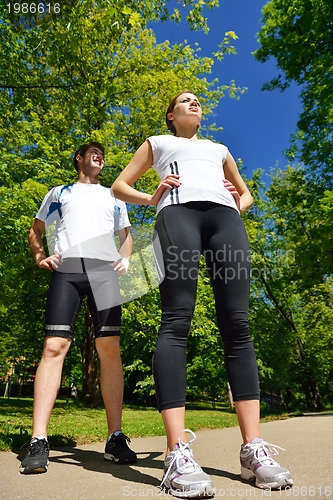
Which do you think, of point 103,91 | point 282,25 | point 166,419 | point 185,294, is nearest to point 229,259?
point 185,294

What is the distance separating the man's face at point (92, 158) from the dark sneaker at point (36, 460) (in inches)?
77.8

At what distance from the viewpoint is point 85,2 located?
25.1 feet

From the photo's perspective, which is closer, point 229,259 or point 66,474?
point 66,474

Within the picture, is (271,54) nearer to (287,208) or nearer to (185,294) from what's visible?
(287,208)

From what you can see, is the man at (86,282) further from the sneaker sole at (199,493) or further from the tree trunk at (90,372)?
the tree trunk at (90,372)

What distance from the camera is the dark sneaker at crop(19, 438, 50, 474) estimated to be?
210 cm

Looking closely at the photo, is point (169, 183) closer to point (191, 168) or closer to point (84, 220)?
point (191, 168)

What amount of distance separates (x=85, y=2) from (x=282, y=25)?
8180mm

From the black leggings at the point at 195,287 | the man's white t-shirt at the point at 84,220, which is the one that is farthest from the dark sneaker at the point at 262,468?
the man's white t-shirt at the point at 84,220

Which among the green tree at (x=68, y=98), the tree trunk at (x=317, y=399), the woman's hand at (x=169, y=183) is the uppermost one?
the green tree at (x=68, y=98)

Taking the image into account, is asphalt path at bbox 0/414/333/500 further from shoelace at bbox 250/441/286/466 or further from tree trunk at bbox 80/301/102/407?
tree trunk at bbox 80/301/102/407

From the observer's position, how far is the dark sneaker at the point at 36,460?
210 cm

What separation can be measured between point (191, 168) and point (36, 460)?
1771 mm

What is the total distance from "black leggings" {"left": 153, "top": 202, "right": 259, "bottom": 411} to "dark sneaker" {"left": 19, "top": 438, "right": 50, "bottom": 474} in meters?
0.68
